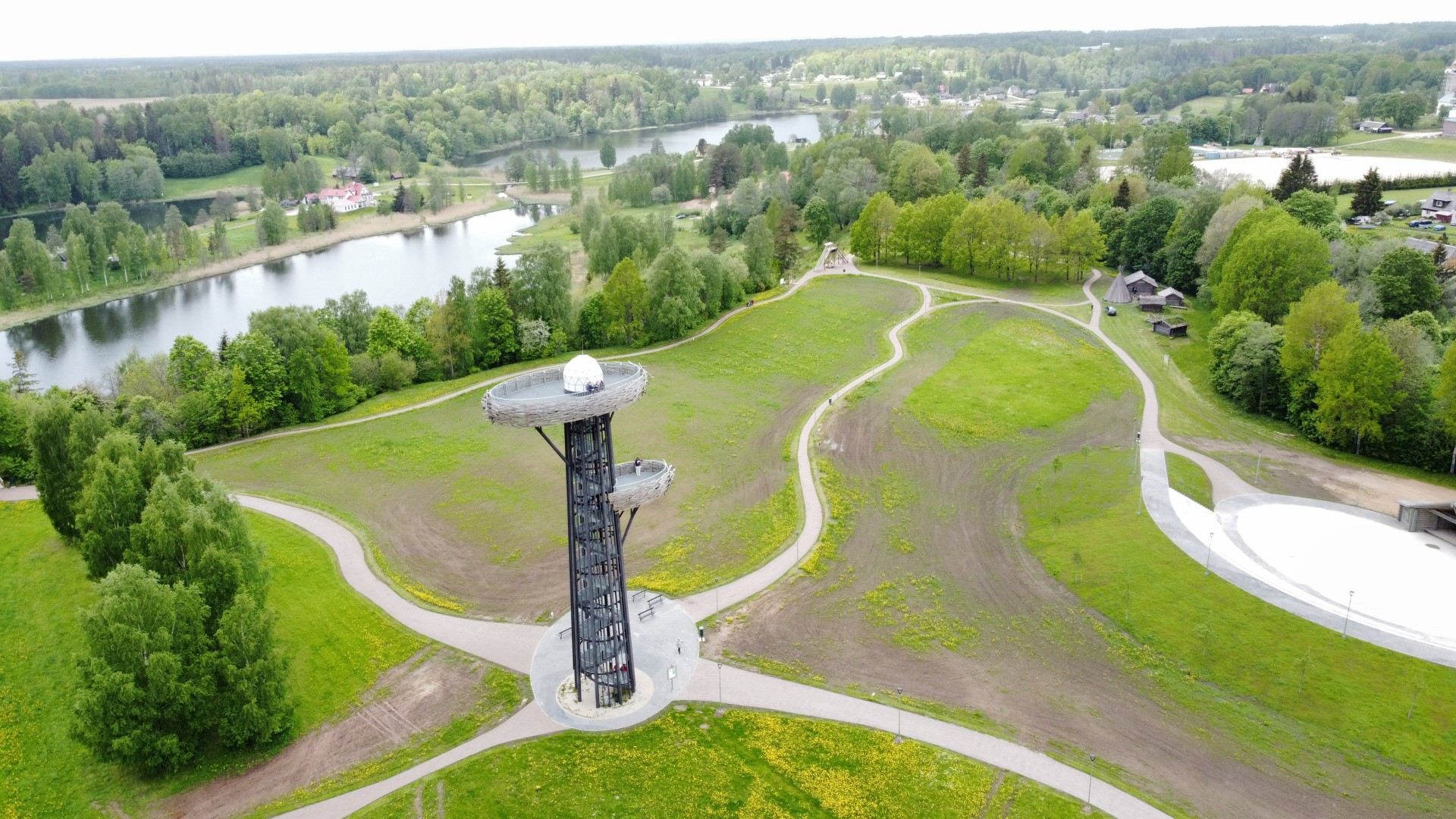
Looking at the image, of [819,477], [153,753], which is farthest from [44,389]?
[819,477]

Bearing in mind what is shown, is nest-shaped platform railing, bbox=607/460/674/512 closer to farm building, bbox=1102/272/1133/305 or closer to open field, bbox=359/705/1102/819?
open field, bbox=359/705/1102/819

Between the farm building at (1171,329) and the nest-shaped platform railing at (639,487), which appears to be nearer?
the nest-shaped platform railing at (639,487)

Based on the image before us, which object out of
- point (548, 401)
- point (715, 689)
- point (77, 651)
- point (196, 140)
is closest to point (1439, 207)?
point (715, 689)

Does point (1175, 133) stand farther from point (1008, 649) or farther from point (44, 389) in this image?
point (44, 389)

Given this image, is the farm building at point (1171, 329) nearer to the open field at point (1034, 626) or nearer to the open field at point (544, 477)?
the open field at point (1034, 626)

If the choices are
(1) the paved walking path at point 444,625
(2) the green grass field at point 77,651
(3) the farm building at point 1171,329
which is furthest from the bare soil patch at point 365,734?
(3) the farm building at point 1171,329

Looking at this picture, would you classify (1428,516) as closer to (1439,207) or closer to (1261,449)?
(1261,449)
